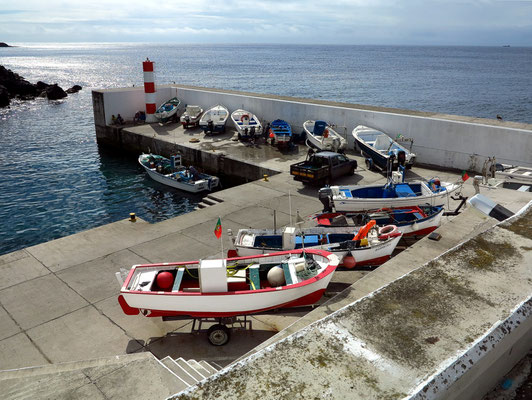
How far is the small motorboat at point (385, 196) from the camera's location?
49.3 ft

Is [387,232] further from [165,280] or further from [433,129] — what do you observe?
[433,129]

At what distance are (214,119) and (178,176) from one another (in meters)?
8.16

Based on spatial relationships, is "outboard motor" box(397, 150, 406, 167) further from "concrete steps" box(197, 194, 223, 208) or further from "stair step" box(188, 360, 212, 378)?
"stair step" box(188, 360, 212, 378)

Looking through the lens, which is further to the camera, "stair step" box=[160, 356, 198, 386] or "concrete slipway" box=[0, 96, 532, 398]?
"stair step" box=[160, 356, 198, 386]

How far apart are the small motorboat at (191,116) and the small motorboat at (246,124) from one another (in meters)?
3.65

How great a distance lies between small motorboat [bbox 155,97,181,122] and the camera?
3331 centimetres

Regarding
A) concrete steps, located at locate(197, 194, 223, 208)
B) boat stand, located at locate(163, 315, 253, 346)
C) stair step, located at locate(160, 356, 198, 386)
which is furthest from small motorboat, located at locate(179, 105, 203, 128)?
stair step, located at locate(160, 356, 198, 386)

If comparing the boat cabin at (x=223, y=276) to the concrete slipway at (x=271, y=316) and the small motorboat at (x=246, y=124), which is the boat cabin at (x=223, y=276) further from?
the small motorboat at (x=246, y=124)

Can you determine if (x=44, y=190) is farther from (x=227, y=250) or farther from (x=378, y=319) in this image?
(x=378, y=319)

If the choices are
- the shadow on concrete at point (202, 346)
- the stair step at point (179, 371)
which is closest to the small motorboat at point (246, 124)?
the shadow on concrete at point (202, 346)

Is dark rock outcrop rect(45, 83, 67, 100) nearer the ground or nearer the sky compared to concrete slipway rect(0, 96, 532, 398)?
nearer the ground

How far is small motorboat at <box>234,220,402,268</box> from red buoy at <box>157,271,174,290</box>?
8.50 feet

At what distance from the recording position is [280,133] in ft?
86.9

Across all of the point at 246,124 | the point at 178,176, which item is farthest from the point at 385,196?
the point at 246,124
